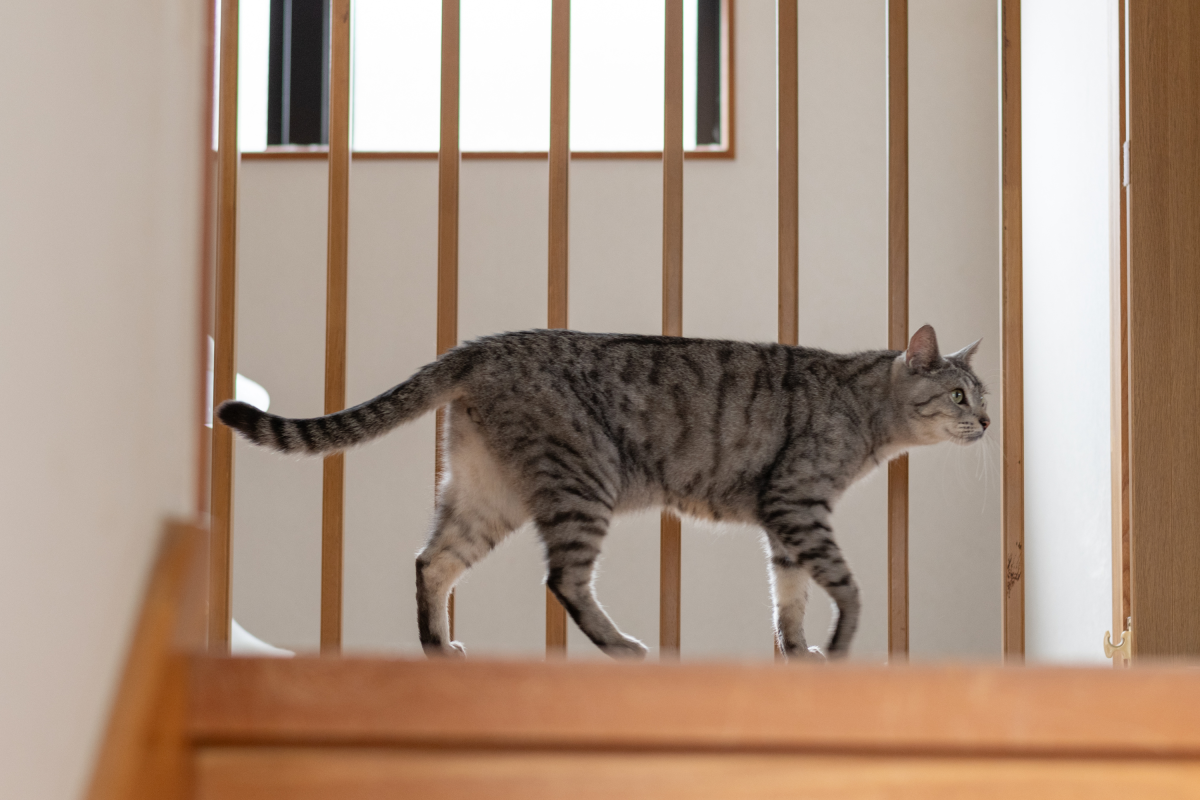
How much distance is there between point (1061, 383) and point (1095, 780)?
240cm

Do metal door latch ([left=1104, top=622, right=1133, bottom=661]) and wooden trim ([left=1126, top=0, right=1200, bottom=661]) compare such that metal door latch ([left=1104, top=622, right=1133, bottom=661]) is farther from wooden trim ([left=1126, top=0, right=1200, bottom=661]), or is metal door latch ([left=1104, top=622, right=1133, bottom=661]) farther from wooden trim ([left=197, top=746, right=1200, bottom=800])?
wooden trim ([left=197, top=746, right=1200, bottom=800])

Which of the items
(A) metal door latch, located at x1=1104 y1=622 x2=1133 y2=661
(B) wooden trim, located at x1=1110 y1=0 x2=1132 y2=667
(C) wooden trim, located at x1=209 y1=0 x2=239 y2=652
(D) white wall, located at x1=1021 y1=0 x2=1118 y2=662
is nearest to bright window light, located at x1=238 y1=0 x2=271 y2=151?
(C) wooden trim, located at x1=209 y1=0 x2=239 y2=652

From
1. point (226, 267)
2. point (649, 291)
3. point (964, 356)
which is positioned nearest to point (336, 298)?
point (226, 267)

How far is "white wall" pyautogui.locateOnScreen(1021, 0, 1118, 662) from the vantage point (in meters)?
2.34

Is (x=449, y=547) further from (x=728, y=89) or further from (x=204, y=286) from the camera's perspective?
(x=728, y=89)

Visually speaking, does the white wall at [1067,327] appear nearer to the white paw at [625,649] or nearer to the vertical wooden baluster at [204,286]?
the white paw at [625,649]

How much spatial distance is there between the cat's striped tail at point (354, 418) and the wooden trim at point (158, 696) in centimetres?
63

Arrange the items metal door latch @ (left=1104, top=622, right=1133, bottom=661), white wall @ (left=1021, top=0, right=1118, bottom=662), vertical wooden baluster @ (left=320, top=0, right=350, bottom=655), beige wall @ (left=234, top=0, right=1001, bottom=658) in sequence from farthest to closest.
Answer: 1. beige wall @ (left=234, top=0, right=1001, bottom=658)
2. white wall @ (left=1021, top=0, right=1118, bottom=662)
3. vertical wooden baluster @ (left=320, top=0, right=350, bottom=655)
4. metal door latch @ (left=1104, top=622, right=1133, bottom=661)

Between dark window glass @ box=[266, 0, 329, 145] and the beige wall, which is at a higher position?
dark window glass @ box=[266, 0, 329, 145]

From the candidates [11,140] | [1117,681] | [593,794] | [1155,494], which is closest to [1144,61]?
[1155,494]

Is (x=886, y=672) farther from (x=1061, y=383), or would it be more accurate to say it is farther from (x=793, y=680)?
(x=1061, y=383)

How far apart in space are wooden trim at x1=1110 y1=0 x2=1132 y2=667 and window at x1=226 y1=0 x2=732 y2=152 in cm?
235

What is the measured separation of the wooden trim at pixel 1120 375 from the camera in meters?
1.48

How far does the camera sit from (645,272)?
12.5 ft
